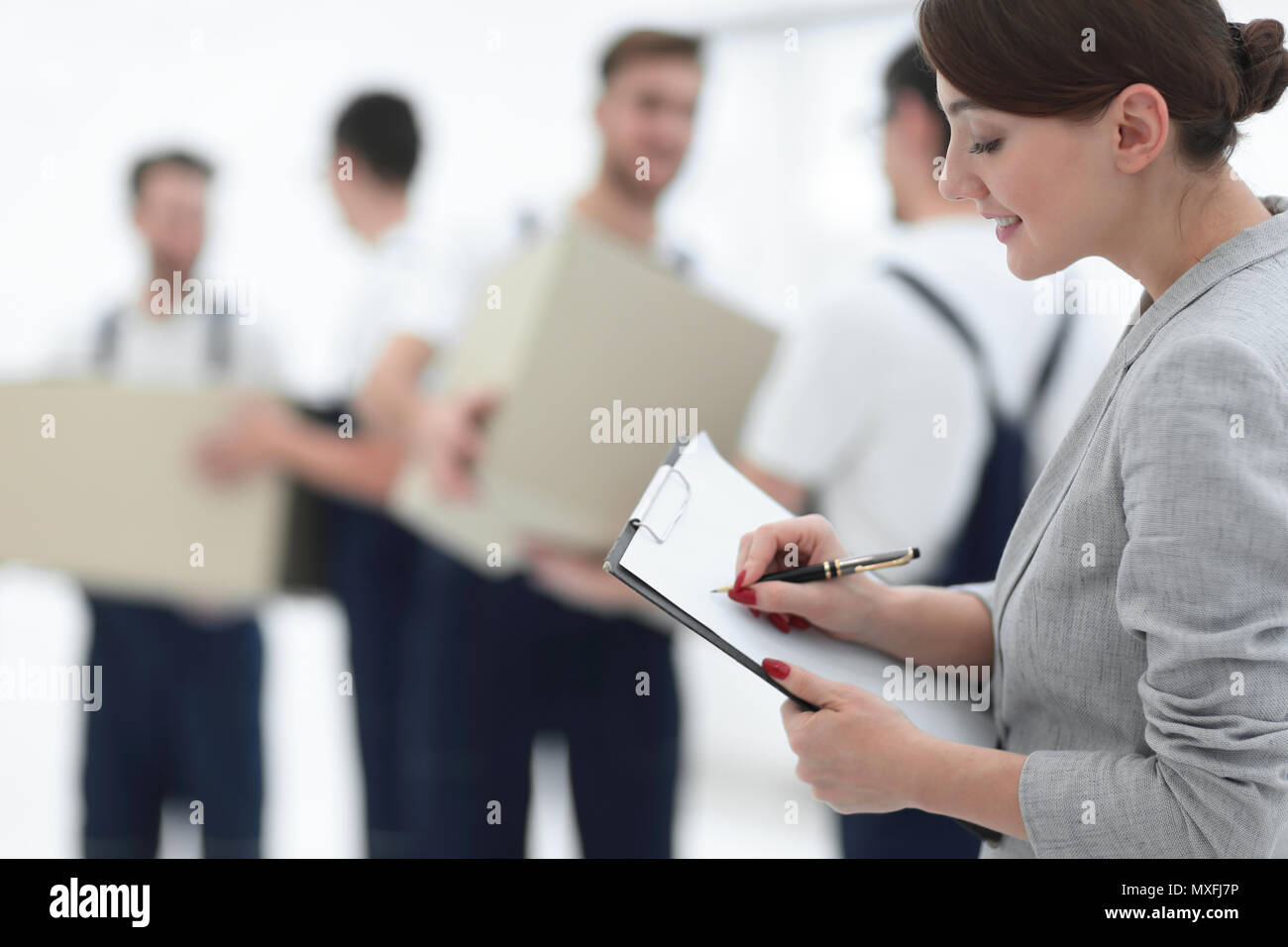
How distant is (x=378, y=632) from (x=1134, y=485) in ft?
4.73

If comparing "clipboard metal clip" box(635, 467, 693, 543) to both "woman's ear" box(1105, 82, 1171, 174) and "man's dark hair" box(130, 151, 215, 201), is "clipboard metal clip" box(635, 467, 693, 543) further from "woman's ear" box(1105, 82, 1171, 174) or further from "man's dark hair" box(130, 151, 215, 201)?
"man's dark hair" box(130, 151, 215, 201)

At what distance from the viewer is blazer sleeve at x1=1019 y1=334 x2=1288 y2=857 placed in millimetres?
485

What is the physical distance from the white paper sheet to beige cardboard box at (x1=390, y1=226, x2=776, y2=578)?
2.06 ft

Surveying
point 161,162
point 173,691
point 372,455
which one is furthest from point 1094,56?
point 161,162

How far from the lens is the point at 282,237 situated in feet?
6.95

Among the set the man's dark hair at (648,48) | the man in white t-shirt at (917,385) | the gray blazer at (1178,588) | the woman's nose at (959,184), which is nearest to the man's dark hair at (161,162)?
the man's dark hair at (648,48)

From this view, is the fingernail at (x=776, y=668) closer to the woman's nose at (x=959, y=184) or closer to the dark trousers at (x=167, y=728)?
Answer: the woman's nose at (x=959, y=184)

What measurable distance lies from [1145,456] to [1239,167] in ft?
0.96

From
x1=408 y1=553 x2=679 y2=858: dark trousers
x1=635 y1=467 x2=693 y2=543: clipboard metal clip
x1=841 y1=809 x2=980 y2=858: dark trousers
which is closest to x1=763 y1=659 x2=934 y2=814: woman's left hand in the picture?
x1=635 y1=467 x2=693 y2=543: clipboard metal clip

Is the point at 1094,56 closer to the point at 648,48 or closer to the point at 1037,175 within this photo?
the point at 1037,175

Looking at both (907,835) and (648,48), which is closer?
(907,835)

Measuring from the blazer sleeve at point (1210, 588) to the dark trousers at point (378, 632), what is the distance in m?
1.37

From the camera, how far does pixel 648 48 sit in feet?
4.97

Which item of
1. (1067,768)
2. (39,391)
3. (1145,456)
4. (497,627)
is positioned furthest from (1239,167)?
(39,391)
